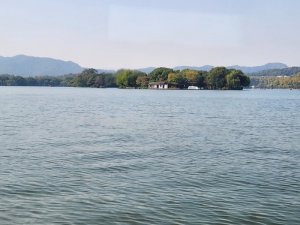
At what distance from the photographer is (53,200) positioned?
14164 millimetres

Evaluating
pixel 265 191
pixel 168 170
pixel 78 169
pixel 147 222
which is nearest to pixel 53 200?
pixel 147 222

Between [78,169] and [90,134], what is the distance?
12903mm

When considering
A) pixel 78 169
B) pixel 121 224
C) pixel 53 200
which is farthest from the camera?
pixel 78 169

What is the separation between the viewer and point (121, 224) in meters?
12.2

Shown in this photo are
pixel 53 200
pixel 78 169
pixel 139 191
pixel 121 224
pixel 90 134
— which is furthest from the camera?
pixel 90 134

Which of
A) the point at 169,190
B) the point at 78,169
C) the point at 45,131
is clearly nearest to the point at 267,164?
the point at 169,190

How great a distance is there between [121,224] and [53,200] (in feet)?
10.0

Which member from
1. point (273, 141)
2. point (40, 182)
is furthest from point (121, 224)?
point (273, 141)

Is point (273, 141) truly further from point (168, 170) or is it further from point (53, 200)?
point (53, 200)

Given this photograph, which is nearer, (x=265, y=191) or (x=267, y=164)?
(x=265, y=191)

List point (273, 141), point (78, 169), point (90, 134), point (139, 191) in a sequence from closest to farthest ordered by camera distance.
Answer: point (139, 191) → point (78, 169) → point (273, 141) → point (90, 134)

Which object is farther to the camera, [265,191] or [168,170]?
[168,170]

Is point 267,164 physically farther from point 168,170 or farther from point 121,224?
point 121,224

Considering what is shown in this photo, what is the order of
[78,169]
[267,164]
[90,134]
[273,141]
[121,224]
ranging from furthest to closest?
1. [90,134]
2. [273,141]
3. [267,164]
4. [78,169]
5. [121,224]
